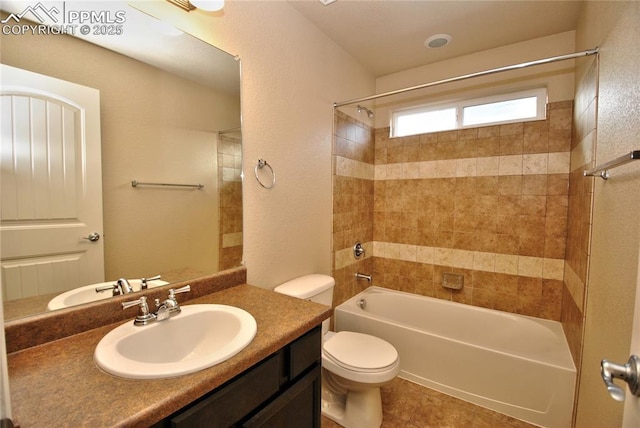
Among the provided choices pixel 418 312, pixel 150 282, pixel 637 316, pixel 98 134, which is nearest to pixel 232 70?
pixel 98 134

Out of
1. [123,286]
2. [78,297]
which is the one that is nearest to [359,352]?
[123,286]

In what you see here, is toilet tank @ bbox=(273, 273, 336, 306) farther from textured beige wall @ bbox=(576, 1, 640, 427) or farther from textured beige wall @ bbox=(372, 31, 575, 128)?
textured beige wall @ bbox=(372, 31, 575, 128)

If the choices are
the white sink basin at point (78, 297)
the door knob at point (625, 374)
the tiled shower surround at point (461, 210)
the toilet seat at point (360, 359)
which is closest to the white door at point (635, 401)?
the door knob at point (625, 374)

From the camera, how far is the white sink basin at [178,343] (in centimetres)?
71

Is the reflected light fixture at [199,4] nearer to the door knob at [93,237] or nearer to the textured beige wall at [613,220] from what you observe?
the door knob at [93,237]

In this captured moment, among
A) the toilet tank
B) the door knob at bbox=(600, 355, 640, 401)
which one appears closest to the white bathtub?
the toilet tank

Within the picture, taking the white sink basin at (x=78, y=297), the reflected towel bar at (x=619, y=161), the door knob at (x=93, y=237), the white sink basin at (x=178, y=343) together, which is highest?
the reflected towel bar at (x=619, y=161)

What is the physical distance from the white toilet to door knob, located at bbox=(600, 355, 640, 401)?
1125 mm

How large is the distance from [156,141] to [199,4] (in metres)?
0.64

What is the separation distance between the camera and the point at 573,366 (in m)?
1.57

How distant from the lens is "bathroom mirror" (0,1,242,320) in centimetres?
91

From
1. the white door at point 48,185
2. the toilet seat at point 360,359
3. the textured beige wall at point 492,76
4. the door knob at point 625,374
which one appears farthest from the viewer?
the textured beige wall at point 492,76

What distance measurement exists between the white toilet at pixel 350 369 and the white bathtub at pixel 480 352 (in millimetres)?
411

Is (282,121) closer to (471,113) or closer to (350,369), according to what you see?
(350,369)
